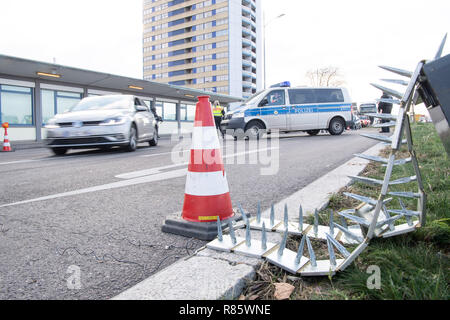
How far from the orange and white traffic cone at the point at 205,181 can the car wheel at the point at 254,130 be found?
11782 mm

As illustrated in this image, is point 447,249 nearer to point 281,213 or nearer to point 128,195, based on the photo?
point 281,213

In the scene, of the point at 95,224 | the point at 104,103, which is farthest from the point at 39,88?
the point at 95,224

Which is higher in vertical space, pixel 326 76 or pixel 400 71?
pixel 326 76

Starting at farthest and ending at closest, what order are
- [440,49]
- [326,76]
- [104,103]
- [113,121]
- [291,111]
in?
1. [326,76]
2. [291,111]
3. [104,103]
4. [113,121]
5. [440,49]

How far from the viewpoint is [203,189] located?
2.45m

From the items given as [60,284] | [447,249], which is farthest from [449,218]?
[60,284]

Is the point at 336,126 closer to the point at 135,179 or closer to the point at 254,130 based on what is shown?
the point at 254,130

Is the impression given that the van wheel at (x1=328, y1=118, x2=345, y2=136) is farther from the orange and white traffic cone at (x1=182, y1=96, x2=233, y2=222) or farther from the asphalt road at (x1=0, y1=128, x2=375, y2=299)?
the orange and white traffic cone at (x1=182, y1=96, x2=233, y2=222)

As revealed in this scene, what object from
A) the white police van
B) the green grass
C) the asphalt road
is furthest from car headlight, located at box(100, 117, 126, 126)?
the green grass

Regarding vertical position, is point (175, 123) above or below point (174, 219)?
above

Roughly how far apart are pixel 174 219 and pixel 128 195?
1.39m

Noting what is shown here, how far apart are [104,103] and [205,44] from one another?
80075 millimetres

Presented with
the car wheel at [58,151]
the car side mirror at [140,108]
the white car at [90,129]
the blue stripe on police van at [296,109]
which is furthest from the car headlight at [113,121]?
the blue stripe on police van at [296,109]
